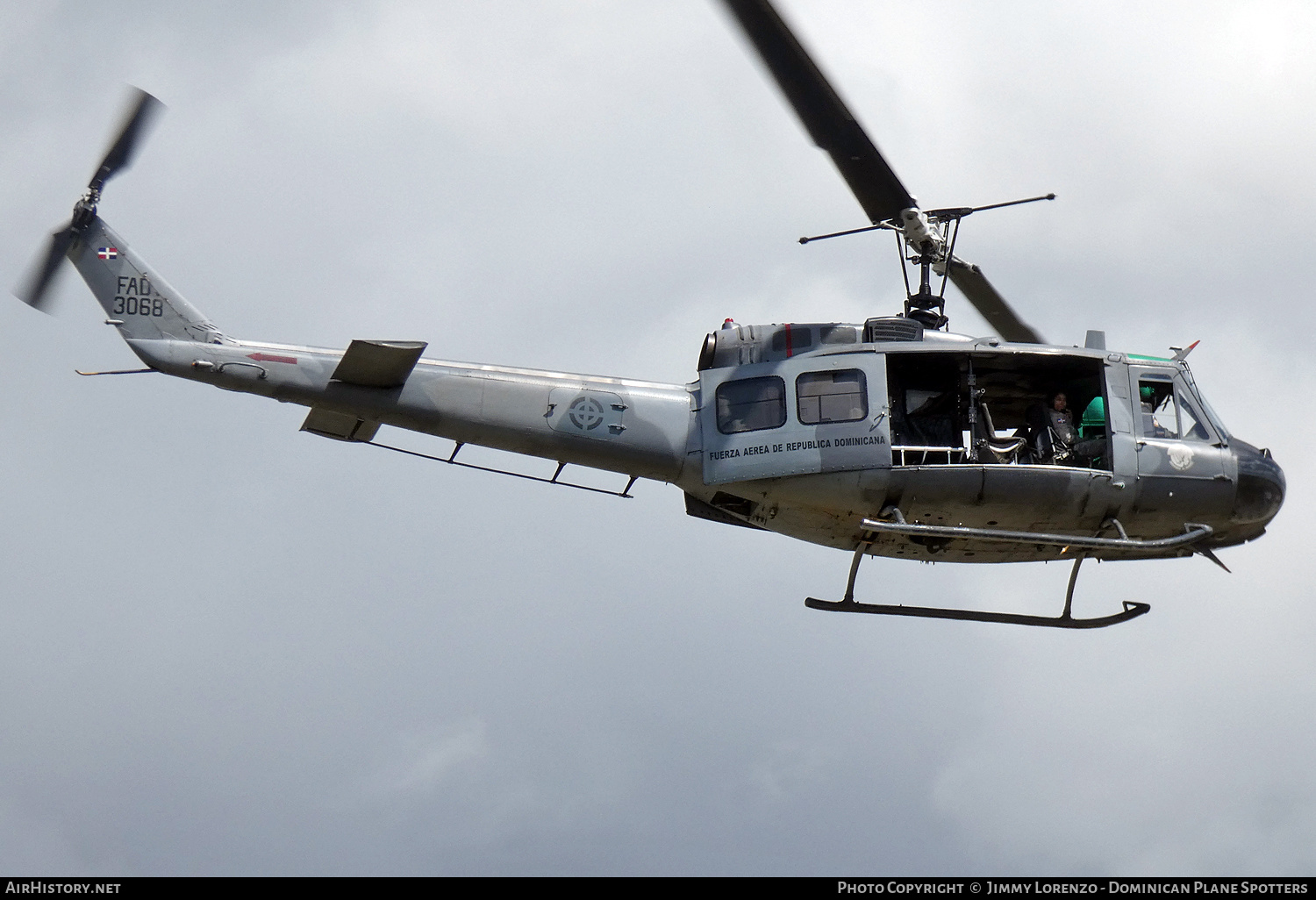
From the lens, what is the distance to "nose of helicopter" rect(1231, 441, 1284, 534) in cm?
1659

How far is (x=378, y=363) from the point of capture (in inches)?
629

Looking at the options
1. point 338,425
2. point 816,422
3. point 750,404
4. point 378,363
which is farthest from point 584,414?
point 338,425

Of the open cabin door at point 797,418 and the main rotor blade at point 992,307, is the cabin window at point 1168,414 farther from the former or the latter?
the open cabin door at point 797,418

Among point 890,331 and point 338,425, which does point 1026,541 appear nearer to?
point 890,331

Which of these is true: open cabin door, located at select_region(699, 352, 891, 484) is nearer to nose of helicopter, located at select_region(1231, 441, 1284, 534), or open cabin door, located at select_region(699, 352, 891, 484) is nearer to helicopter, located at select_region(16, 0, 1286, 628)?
helicopter, located at select_region(16, 0, 1286, 628)

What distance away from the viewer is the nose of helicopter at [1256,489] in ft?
54.4

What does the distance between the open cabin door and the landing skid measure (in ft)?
4.19

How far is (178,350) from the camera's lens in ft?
52.0
